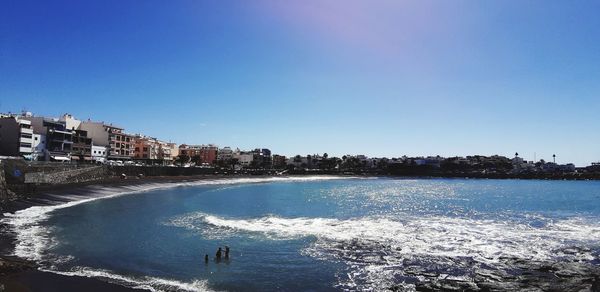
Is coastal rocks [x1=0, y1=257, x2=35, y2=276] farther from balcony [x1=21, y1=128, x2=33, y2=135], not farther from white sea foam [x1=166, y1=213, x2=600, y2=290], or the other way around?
balcony [x1=21, y1=128, x2=33, y2=135]

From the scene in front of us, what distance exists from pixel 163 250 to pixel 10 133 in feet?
244

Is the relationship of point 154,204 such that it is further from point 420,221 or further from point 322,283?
point 322,283

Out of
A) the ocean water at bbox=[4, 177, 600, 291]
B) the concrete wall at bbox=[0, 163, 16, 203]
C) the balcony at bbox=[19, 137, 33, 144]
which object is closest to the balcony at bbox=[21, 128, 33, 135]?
the balcony at bbox=[19, 137, 33, 144]

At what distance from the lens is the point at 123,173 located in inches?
3863

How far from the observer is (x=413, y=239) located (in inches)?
1443

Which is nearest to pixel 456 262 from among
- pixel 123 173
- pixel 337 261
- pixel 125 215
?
pixel 337 261

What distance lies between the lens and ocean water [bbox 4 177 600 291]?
79.2ft

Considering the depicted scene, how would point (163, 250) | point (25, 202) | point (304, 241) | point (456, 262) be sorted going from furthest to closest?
point (25, 202), point (304, 241), point (163, 250), point (456, 262)

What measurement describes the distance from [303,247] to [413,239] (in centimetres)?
1031

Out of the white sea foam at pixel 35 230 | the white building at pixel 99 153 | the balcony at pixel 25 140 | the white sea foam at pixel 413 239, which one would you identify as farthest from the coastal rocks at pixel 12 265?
the white building at pixel 99 153

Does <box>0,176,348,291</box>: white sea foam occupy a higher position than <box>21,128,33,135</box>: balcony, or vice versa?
<box>21,128,33,135</box>: balcony

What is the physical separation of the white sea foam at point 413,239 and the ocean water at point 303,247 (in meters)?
0.10

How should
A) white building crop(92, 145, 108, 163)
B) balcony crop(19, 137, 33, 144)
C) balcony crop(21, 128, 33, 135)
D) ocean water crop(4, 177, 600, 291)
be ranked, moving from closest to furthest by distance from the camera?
1. ocean water crop(4, 177, 600, 291)
2. balcony crop(19, 137, 33, 144)
3. balcony crop(21, 128, 33, 135)
4. white building crop(92, 145, 108, 163)

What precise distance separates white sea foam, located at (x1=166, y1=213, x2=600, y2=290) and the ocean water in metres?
0.10
